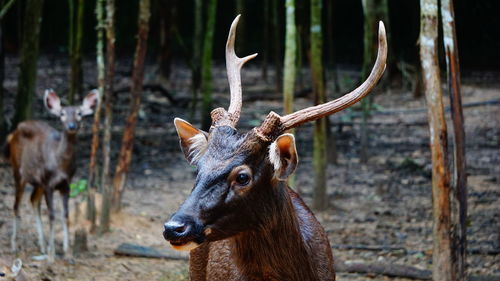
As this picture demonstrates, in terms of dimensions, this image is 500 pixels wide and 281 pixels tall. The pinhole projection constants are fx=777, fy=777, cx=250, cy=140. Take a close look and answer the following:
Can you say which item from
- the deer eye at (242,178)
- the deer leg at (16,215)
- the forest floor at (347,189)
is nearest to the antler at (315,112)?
the deer eye at (242,178)

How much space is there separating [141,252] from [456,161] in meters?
3.59

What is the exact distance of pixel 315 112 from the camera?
415 cm

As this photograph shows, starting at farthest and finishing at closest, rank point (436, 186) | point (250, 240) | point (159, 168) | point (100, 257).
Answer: point (159, 168) → point (100, 257) → point (436, 186) → point (250, 240)

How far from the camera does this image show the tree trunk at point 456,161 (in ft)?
18.4

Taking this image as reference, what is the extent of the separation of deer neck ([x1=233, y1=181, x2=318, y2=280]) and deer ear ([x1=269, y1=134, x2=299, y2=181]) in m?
0.12

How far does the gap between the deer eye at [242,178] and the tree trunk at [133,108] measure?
545cm

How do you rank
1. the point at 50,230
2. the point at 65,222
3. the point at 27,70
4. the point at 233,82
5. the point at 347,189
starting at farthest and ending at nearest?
the point at 27,70 → the point at 347,189 → the point at 65,222 → the point at 50,230 → the point at 233,82

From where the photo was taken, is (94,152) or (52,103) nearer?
(94,152)

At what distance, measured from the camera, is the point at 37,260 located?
8047mm

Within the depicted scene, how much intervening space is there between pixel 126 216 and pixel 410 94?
10.4 meters

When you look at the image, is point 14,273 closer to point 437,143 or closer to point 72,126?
point 72,126

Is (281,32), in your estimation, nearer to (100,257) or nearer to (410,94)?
(410,94)

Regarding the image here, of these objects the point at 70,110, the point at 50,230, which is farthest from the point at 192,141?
the point at 70,110

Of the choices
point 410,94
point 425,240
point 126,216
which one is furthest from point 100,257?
point 410,94
